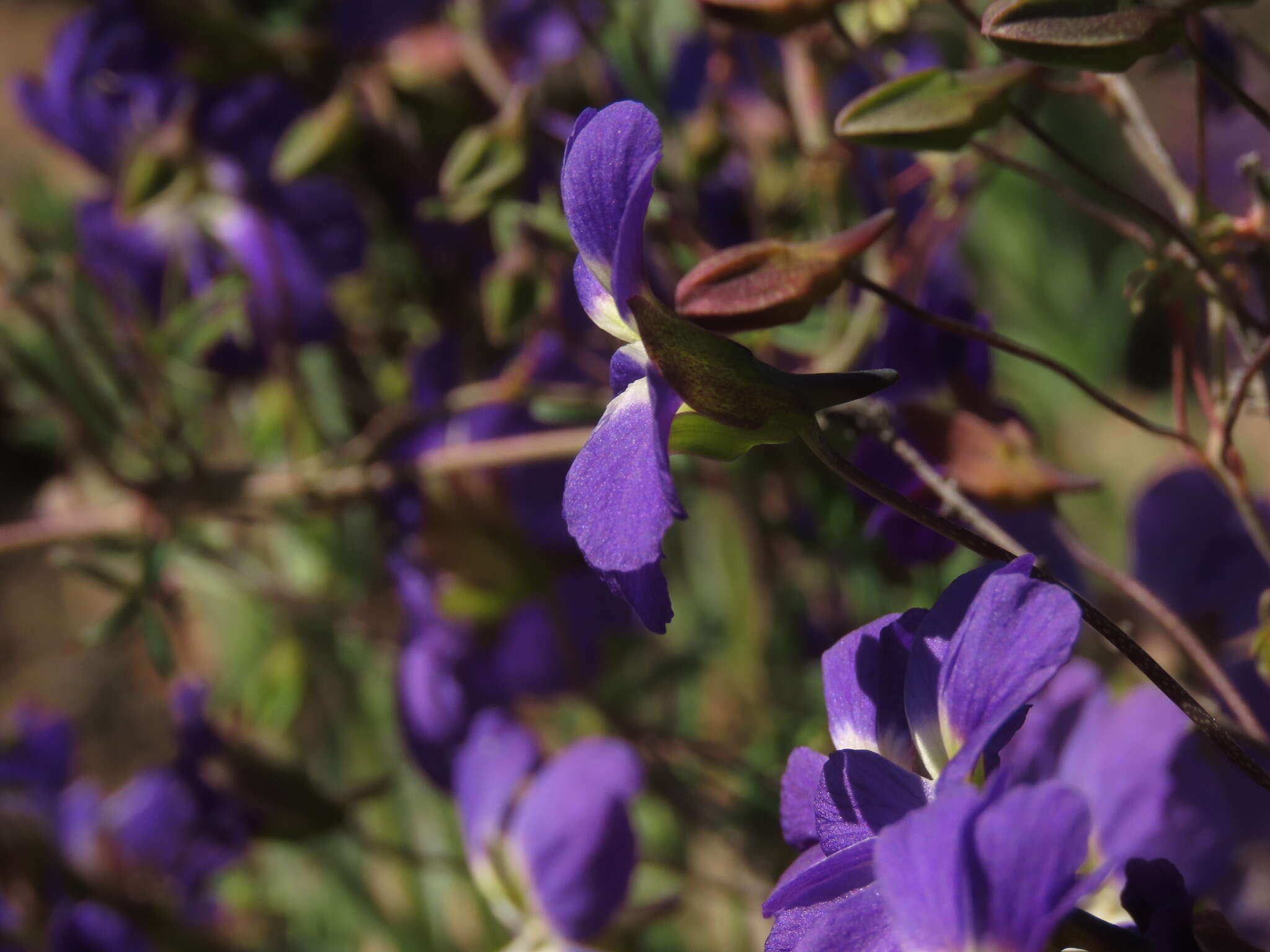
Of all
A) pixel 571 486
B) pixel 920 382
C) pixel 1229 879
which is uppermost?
pixel 571 486

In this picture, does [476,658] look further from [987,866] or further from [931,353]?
[987,866]

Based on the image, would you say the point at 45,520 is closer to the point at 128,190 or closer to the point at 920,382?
the point at 128,190

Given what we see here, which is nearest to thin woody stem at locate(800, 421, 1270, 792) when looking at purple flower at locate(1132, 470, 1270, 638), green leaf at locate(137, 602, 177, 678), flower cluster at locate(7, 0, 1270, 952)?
flower cluster at locate(7, 0, 1270, 952)

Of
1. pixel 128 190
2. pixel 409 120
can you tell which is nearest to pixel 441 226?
pixel 409 120

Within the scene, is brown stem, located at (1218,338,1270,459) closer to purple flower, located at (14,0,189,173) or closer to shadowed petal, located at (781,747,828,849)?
shadowed petal, located at (781,747,828,849)

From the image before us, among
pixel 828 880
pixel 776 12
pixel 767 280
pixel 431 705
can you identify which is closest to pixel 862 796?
pixel 828 880

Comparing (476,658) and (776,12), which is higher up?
(776,12)
